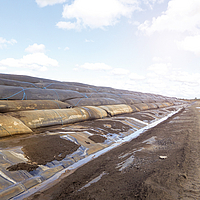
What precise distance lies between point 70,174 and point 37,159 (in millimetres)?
1046

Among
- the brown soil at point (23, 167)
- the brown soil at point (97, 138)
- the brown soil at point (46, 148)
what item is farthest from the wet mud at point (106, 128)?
the brown soil at point (23, 167)

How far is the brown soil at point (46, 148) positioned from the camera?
4.40 m

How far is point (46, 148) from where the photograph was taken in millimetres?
4914

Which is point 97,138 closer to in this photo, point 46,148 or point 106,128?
point 106,128

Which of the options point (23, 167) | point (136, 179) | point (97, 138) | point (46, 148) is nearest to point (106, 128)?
point (97, 138)

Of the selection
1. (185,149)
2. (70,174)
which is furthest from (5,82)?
(185,149)

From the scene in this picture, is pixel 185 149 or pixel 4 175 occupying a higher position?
pixel 185 149

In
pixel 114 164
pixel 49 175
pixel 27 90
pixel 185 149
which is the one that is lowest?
pixel 49 175

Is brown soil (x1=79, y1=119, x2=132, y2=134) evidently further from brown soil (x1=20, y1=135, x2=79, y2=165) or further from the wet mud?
brown soil (x1=20, y1=135, x2=79, y2=165)

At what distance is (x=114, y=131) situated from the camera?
8.38m

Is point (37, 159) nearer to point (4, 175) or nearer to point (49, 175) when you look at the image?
point (49, 175)

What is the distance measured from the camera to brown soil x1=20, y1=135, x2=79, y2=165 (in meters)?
4.40

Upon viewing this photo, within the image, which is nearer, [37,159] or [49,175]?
[49,175]

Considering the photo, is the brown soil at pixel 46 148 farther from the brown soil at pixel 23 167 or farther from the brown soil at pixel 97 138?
the brown soil at pixel 97 138
